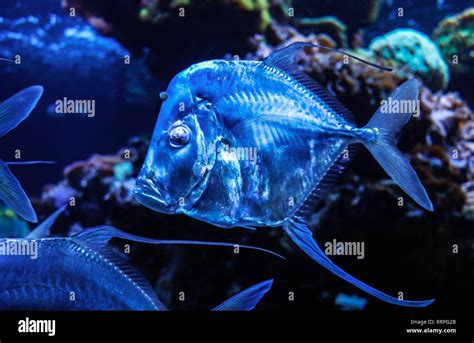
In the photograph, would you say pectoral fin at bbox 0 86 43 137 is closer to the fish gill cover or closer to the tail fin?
the fish gill cover

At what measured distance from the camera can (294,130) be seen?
4.76 ft

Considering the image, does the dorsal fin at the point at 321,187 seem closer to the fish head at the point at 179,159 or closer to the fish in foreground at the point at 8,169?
the fish head at the point at 179,159

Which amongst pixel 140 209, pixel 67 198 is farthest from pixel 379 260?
pixel 67 198

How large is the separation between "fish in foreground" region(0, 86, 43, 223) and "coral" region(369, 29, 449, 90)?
14.1 feet

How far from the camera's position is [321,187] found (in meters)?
1.53

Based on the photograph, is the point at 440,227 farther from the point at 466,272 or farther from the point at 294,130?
the point at 294,130

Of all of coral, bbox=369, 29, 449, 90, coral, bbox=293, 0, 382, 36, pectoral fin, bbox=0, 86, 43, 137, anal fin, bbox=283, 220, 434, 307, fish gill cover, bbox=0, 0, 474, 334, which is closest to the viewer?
anal fin, bbox=283, 220, 434, 307

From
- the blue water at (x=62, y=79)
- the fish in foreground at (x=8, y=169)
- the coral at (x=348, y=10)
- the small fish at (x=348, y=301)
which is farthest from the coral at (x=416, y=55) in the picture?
the fish in foreground at (x=8, y=169)

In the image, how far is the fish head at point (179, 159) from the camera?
1.29 m

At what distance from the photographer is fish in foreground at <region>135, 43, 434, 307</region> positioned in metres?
1.31

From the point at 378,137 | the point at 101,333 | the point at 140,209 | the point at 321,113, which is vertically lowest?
the point at 101,333

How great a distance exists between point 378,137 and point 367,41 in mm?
7982

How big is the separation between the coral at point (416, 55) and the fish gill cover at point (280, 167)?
0.03m

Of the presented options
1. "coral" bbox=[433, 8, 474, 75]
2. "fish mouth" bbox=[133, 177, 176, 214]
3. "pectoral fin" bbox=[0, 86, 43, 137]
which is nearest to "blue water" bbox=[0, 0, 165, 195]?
"coral" bbox=[433, 8, 474, 75]
